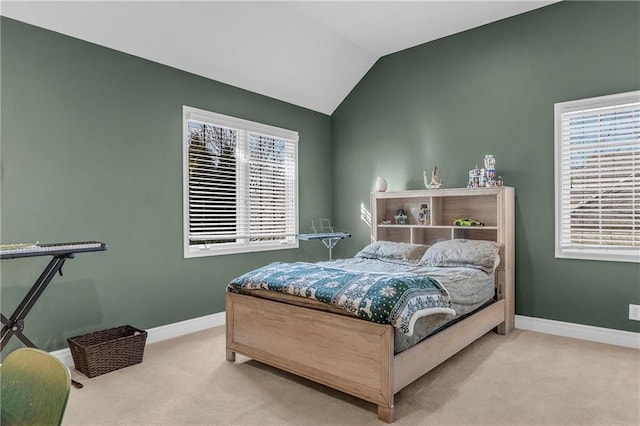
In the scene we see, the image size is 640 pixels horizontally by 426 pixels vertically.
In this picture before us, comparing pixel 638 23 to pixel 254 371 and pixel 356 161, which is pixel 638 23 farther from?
pixel 254 371

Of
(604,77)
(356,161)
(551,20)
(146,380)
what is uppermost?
(551,20)

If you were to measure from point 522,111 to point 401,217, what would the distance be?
166 cm

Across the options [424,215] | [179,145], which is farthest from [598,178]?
[179,145]

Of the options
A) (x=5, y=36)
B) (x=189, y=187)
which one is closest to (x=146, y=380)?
(x=189, y=187)

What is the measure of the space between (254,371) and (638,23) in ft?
13.7

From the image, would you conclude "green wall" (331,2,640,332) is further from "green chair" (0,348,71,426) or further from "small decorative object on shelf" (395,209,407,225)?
"green chair" (0,348,71,426)

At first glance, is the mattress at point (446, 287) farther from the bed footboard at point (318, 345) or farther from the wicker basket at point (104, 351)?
the wicker basket at point (104, 351)

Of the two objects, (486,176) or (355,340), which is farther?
(486,176)

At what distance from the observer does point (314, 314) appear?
8.37 ft

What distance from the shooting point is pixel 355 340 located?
2342 millimetres

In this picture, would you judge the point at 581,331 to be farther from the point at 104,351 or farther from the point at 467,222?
the point at 104,351

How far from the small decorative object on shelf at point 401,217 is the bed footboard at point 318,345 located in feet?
7.62

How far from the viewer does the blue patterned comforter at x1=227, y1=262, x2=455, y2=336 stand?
2.24 m

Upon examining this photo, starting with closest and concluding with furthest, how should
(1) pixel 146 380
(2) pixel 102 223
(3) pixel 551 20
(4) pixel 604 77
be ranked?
(1) pixel 146 380, (2) pixel 102 223, (4) pixel 604 77, (3) pixel 551 20
